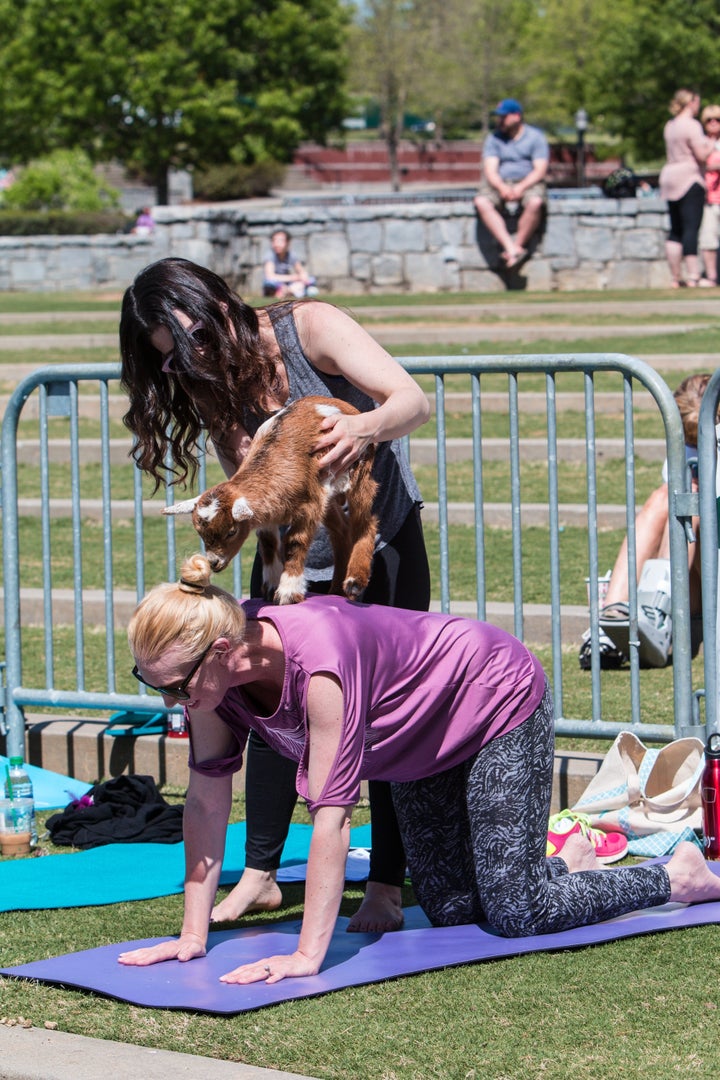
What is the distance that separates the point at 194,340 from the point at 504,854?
149 centimetres

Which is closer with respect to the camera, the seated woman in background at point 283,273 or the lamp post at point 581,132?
the seated woman in background at point 283,273

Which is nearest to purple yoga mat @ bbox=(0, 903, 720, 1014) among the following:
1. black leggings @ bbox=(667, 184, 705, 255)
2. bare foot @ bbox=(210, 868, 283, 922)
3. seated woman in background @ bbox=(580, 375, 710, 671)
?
bare foot @ bbox=(210, 868, 283, 922)

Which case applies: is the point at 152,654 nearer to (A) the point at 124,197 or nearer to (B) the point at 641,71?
(B) the point at 641,71

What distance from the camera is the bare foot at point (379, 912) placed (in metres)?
3.95

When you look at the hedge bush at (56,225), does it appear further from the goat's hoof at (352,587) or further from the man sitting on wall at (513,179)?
the goat's hoof at (352,587)

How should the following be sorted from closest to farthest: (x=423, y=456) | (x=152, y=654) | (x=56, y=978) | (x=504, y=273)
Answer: (x=152, y=654)
(x=56, y=978)
(x=423, y=456)
(x=504, y=273)

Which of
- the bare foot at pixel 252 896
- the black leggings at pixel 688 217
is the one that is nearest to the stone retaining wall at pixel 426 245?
the black leggings at pixel 688 217

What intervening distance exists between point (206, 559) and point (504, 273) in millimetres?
15651

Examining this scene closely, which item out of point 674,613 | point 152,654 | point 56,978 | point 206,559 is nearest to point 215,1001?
point 56,978

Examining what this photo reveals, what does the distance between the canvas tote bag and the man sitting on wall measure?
13491mm

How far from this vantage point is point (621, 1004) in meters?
3.32

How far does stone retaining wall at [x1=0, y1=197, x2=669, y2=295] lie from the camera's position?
1823 cm

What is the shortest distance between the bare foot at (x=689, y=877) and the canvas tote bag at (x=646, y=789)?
575mm

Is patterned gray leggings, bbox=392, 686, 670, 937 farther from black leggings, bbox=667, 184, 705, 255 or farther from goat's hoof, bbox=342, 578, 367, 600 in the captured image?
black leggings, bbox=667, 184, 705, 255
